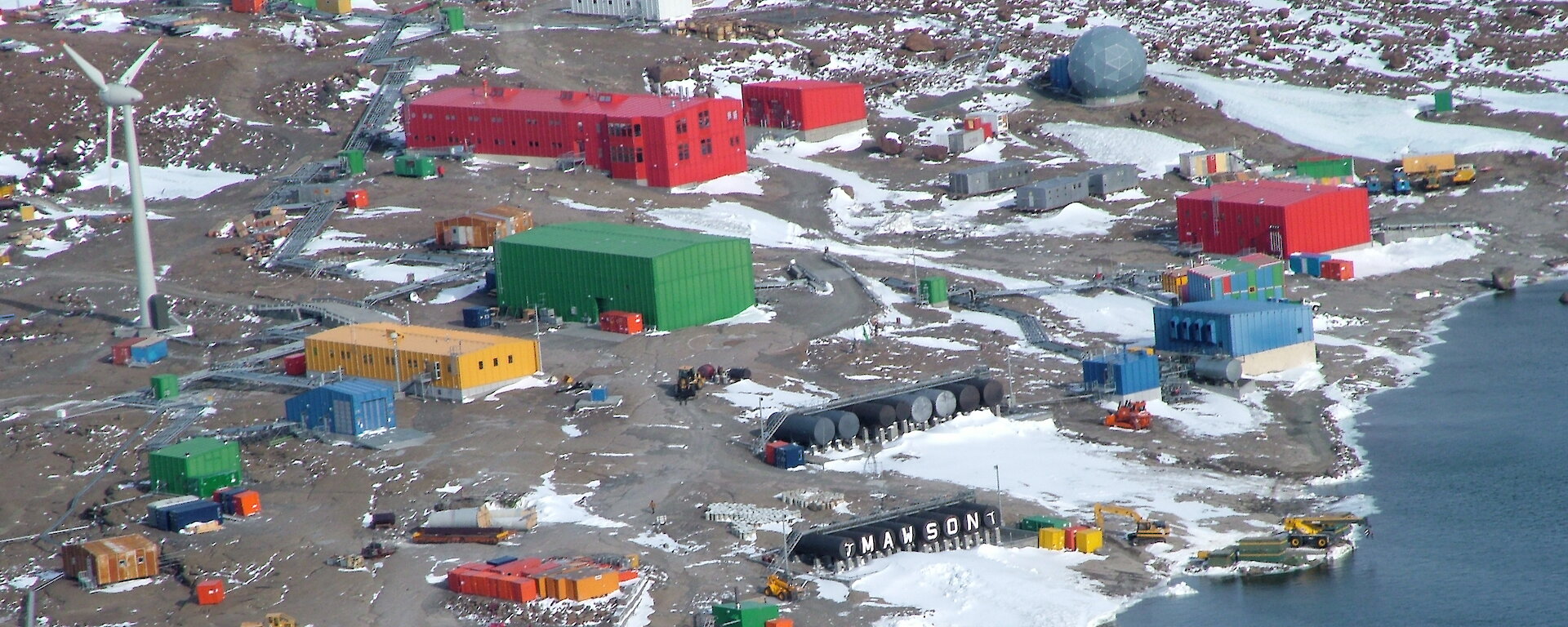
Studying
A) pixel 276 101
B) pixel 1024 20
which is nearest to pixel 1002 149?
pixel 1024 20

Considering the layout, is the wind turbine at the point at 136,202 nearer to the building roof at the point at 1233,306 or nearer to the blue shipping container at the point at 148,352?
the blue shipping container at the point at 148,352

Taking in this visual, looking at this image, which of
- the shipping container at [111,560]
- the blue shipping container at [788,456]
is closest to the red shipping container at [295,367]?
the shipping container at [111,560]

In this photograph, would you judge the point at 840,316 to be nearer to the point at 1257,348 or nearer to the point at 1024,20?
the point at 1257,348

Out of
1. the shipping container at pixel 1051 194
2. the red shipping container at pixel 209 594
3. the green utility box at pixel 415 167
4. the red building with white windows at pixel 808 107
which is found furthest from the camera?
the red building with white windows at pixel 808 107

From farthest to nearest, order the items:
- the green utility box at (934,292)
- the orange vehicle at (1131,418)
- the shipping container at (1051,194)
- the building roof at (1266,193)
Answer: the shipping container at (1051,194) → the building roof at (1266,193) → the green utility box at (934,292) → the orange vehicle at (1131,418)

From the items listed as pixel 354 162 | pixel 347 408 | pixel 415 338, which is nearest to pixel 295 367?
pixel 415 338
